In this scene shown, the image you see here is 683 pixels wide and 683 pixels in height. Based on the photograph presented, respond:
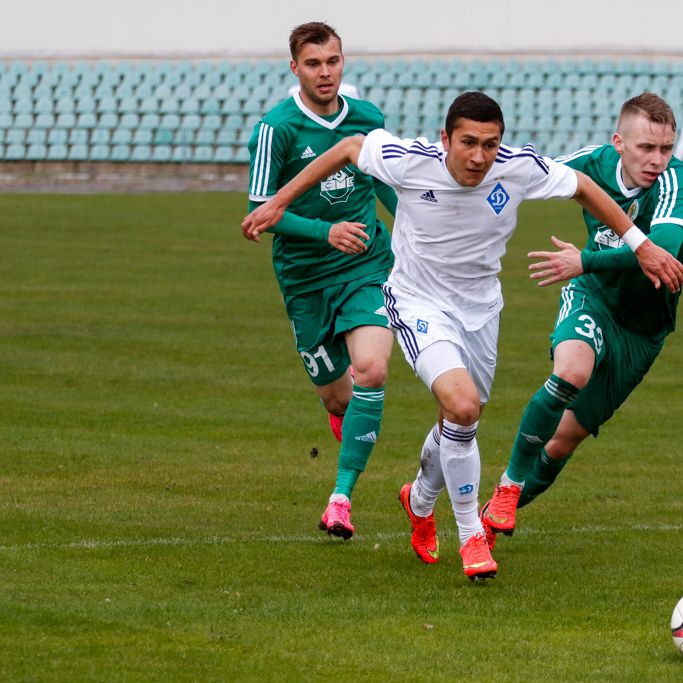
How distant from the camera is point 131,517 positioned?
764cm

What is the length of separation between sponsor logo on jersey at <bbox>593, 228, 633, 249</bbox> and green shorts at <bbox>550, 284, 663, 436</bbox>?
35cm

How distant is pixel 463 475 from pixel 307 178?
1512mm

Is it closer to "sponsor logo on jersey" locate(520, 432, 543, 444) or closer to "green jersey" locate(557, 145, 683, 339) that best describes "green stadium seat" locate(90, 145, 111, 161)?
"green jersey" locate(557, 145, 683, 339)

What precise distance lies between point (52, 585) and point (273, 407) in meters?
5.45

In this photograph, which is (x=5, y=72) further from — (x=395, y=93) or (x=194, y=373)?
(x=194, y=373)

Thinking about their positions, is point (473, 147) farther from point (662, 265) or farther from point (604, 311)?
point (604, 311)

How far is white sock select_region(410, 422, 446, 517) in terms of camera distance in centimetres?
698

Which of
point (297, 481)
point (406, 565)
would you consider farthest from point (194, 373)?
point (406, 565)

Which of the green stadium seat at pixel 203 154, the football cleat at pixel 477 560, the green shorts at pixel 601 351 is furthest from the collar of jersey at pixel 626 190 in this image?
the green stadium seat at pixel 203 154

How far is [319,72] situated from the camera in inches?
310

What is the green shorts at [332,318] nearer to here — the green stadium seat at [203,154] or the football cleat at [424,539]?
the football cleat at [424,539]

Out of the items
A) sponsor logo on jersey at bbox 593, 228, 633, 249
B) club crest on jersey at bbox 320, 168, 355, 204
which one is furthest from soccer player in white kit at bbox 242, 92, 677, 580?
club crest on jersey at bbox 320, 168, 355, 204

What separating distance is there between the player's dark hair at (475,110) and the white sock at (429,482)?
1501 millimetres

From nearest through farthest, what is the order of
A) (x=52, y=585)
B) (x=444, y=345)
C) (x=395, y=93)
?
(x=52, y=585)
(x=444, y=345)
(x=395, y=93)
